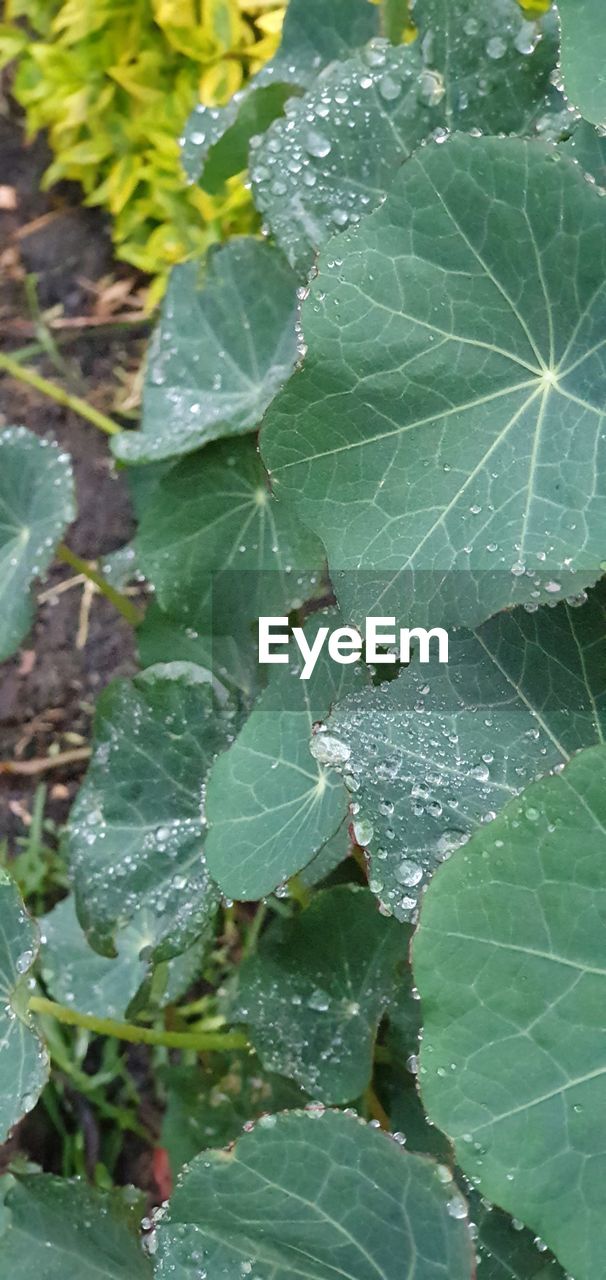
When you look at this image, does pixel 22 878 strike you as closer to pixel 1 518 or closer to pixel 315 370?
pixel 1 518

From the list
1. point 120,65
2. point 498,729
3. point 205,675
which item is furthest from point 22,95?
point 498,729

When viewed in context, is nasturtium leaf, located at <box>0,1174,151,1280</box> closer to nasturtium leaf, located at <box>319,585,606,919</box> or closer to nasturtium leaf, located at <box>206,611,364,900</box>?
nasturtium leaf, located at <box>206,611,364,900</box>

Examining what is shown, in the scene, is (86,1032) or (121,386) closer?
(86,1032)

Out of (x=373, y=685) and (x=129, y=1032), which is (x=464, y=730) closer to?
(x=373, y=685)

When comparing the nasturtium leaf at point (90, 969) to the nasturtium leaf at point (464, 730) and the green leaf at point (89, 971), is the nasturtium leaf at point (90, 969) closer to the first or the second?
the green leaf at point (89, 971)

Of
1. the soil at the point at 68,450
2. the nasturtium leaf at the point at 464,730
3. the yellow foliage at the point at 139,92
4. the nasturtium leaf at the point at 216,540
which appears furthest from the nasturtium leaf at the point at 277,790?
the yellow foliage at the point at 139,92

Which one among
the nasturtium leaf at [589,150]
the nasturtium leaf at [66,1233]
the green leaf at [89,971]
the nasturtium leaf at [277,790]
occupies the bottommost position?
the green leaf at [89,971]

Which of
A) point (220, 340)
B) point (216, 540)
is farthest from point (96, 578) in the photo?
point (220, 340)

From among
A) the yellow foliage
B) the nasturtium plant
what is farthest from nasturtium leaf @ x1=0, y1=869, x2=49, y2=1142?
the yellow foliage
